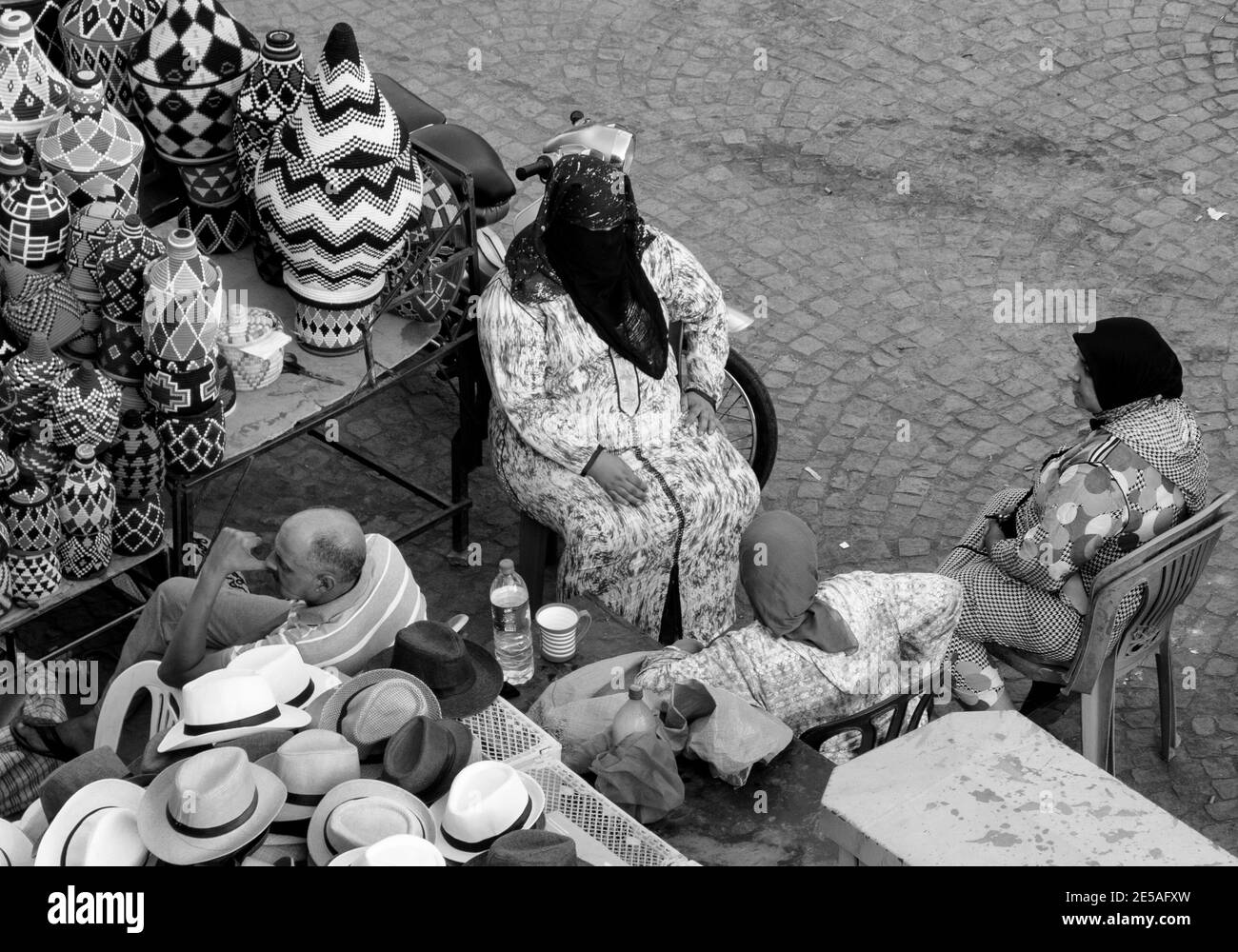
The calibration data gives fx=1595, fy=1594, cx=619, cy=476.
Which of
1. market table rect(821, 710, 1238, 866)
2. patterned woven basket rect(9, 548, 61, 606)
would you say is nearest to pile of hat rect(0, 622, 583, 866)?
market table rect(821, 710, 1238, 866)

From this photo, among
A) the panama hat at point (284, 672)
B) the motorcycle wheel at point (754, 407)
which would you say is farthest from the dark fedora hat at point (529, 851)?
the motorcycle wheel at point (754, 407)

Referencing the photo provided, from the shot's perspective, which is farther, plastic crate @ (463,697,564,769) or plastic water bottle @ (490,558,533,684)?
plastic water bottle @ (490,558,533,684)

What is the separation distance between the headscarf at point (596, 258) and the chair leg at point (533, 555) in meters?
0.61

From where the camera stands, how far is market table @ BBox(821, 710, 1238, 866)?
243cm

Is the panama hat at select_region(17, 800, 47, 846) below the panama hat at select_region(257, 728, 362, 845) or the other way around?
below

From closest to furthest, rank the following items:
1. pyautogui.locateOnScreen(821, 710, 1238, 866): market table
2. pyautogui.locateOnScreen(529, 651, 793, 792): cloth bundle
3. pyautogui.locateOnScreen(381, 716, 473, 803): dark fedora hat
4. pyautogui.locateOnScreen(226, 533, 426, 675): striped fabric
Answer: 1. pyautogui.locateOnScreen(821, 710, 1238, 866): market table
2. pyautogui.locateOnScreen(381, 716, 473, 803): dark fedora hat
3. pyautogui.locateOnScreen(529, 651, 793, 792): cloth bundle
4. pyautogui.locateOnScreen(226, 533, 426, 675): striped fabric

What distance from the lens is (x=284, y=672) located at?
11.1 ft

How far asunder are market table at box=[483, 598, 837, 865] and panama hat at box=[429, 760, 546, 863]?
71 cm

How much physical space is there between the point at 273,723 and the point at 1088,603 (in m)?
2.36

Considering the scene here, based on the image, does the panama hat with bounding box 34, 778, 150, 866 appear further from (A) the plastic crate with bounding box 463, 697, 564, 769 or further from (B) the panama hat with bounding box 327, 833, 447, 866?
(A) the plastic crate with bounding box 463, 697, 564, 769

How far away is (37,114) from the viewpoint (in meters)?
4.49

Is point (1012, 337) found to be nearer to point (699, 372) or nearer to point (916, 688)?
point (699, 372)

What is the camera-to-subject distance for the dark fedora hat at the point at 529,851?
9.18 ft

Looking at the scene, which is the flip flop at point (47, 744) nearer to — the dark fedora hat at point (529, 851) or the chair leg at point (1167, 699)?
the dark fedora hat at point (529, 851)
